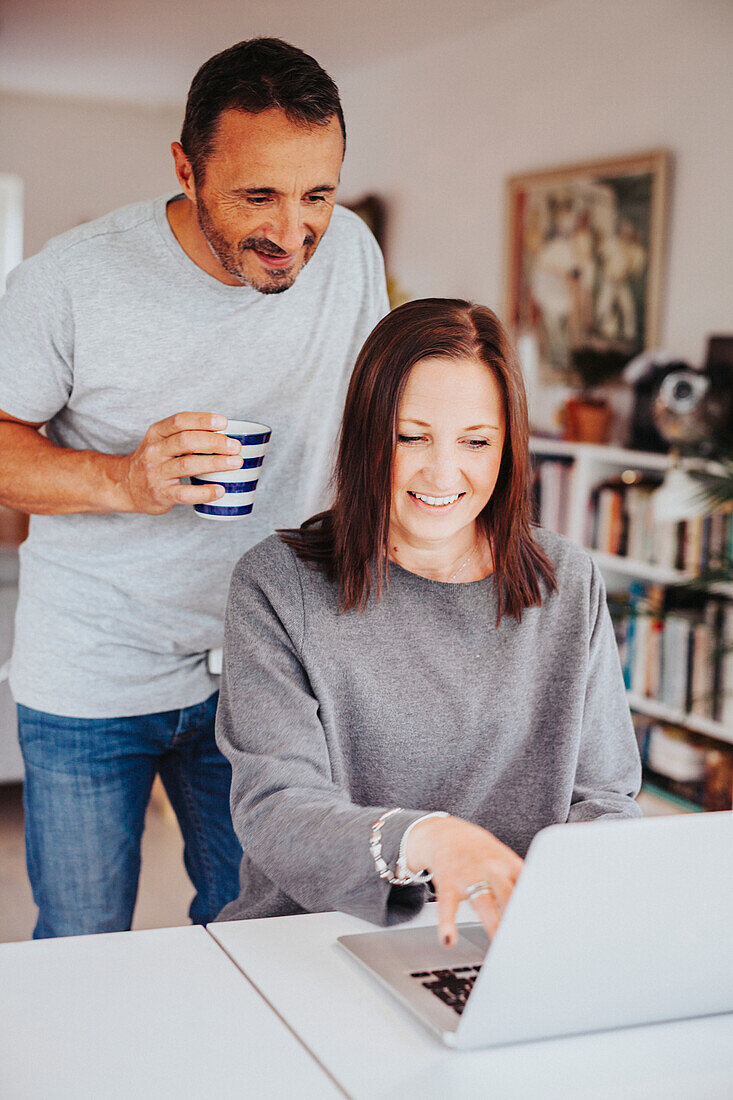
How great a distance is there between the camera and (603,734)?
131cm

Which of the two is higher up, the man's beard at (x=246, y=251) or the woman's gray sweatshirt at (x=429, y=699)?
the man's beard at (x=246, y=251)

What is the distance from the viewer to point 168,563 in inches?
59.4

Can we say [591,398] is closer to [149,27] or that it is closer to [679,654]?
[679,654]

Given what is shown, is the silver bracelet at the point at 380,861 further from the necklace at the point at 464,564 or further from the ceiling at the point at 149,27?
the ceiling at the point at 149,27

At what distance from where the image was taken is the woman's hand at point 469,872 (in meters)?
0.83

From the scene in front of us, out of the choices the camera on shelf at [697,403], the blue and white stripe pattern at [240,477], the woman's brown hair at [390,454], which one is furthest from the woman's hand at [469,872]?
the camera on shelf at [697,403]

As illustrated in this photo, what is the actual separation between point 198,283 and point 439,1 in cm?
322

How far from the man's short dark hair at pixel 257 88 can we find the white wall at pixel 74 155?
249cm

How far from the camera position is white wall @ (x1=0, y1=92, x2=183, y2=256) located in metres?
3.95

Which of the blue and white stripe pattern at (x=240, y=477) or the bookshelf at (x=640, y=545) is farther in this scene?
the bookshelf at (x=640, y=545)

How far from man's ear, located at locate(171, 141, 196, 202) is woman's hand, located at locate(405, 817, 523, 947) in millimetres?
854

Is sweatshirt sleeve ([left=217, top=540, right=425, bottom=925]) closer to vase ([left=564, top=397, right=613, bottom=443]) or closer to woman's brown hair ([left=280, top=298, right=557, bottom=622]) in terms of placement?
woman's brown hair ([left=280, top=298, right=557, bottom=622])

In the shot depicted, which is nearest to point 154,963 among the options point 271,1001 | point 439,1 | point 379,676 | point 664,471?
point 271,1001

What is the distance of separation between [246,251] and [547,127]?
317 cm
